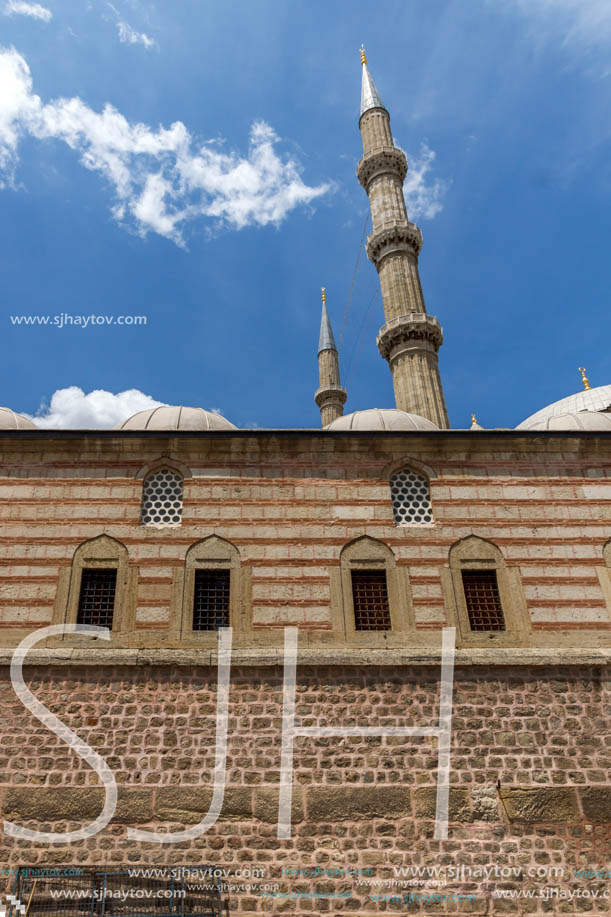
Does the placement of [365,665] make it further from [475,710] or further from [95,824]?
[95,824]

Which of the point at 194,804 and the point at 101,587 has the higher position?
the point at 101,587

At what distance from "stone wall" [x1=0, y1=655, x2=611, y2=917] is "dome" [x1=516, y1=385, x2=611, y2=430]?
38.3 ft

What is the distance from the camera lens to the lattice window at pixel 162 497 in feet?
25.6

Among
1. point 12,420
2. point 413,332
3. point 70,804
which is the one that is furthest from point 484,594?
point 413,332

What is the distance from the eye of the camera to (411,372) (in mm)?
17109

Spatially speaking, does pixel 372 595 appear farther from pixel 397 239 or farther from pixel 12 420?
pixel 397 239

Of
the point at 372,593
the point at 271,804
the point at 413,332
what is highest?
the point at 413,332

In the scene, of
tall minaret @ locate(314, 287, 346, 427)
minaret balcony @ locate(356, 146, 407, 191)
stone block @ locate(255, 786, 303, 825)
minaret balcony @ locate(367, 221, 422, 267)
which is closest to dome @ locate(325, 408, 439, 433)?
stone block @ locate(255, 786, 303, 825)

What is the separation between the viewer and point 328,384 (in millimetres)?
25344

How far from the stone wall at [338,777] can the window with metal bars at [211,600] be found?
0.57 meters

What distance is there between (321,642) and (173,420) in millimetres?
3867

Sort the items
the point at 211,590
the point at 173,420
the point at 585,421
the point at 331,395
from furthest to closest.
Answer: the point at 331,395 → the point at 585,421 → the point at 173,420 → the point at 211,590

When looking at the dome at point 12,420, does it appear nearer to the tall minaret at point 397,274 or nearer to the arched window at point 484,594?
the arched window at point 484,594

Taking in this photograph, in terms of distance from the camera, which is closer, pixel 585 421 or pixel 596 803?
pixel 596 803
